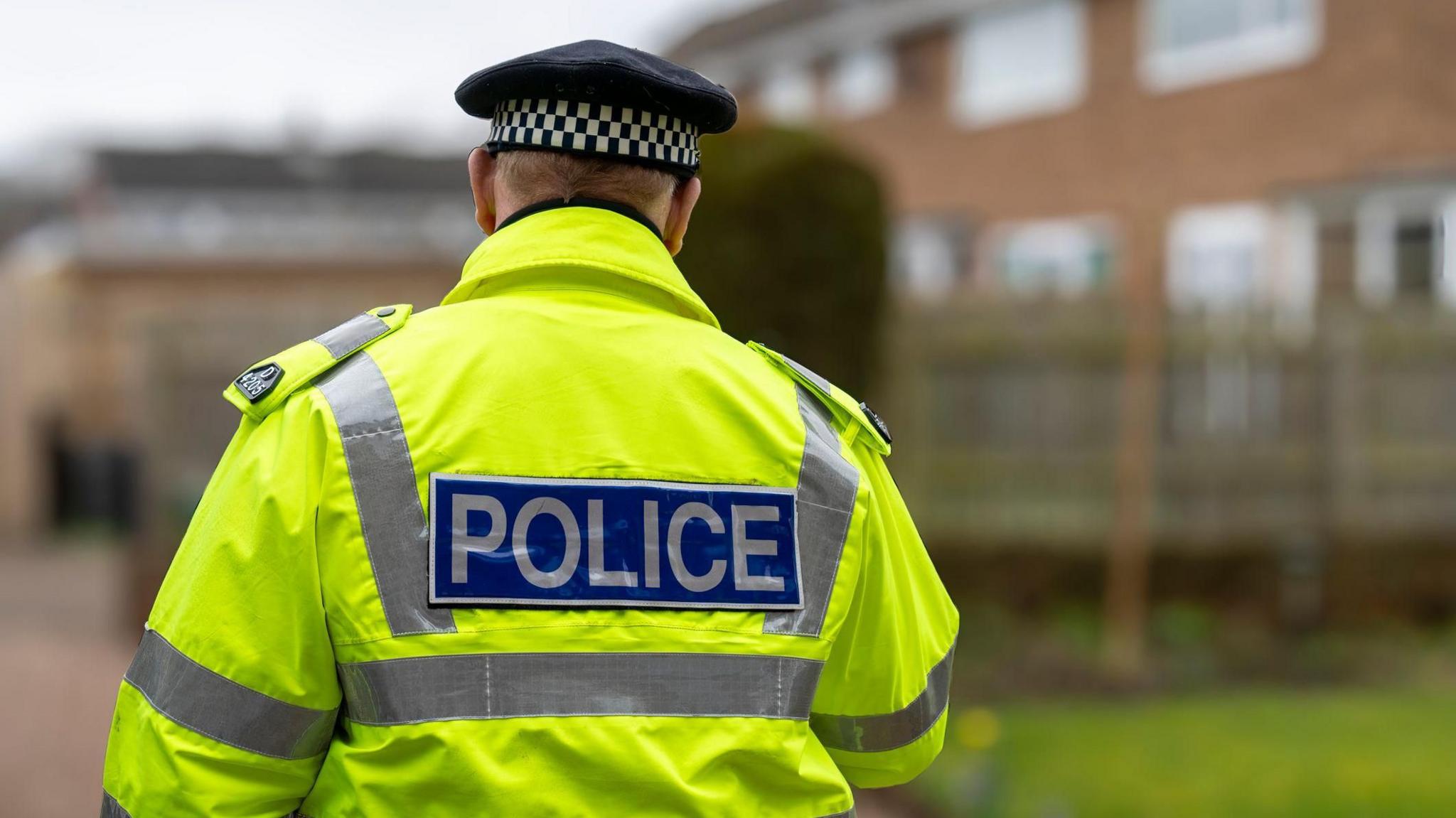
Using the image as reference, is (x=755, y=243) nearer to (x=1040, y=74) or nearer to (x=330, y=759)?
(x=330, y=759)

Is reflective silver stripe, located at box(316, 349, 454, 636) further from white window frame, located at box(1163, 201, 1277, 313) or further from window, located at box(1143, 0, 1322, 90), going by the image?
window, located at box(1143, 0, 1322, 90)

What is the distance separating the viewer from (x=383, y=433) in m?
1.80

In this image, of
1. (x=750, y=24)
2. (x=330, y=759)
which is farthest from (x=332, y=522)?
(x=750, y=24)

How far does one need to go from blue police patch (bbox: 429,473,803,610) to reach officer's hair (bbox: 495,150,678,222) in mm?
399

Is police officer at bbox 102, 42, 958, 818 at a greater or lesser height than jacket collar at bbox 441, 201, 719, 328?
lesser

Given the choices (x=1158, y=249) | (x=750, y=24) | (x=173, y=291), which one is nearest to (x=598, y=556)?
(x=1158, y=249)

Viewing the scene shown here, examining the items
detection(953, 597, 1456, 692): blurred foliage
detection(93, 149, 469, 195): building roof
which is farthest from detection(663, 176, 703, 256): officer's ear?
detection(93, 149, 469, 195): building roof

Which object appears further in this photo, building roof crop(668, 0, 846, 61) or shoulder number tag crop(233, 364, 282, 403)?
building roof crop(668, 0, 846, 61)

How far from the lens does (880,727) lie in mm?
2145

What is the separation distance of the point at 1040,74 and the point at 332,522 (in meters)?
17.9

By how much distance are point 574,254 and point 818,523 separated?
48 cm

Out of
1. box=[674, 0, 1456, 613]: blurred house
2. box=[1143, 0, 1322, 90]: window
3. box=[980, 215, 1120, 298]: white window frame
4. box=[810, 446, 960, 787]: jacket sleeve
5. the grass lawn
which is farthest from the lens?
box=[980, 215, 1120, 298]: white window frame

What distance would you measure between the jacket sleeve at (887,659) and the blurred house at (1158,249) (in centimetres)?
→ 585

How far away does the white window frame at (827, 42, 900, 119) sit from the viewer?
21.3m
